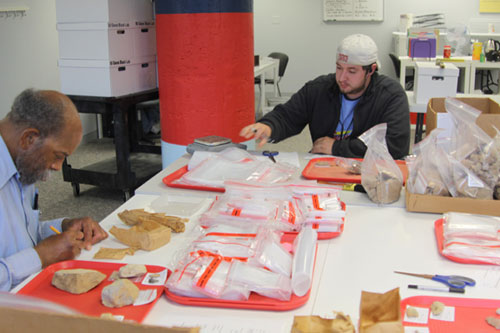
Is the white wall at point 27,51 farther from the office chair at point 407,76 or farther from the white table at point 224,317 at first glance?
the office chair at point 407,76

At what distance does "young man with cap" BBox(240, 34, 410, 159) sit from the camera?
2621mm

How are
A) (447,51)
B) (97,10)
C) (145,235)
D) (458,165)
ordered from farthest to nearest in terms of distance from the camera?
(447,51), (97,10), (458,165), (145,235)

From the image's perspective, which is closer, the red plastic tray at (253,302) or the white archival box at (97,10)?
the red plastic tray at (253,302)

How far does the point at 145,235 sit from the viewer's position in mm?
1533

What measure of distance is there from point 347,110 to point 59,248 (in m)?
1.77

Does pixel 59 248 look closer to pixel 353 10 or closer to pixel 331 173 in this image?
pixel 331 173

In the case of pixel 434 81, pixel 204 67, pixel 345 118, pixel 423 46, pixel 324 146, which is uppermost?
pixel 423 46

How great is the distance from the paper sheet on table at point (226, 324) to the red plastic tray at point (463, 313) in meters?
0.29

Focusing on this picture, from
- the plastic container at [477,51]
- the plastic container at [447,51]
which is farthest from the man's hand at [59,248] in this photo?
the plastic container at [477,51]

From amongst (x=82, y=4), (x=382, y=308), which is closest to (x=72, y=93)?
(x=82, y=4)

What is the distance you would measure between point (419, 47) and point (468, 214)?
424 centimetres

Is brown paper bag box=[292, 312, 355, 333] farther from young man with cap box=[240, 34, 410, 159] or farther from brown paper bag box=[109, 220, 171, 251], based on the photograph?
young man with cap box=[240, 34, 410, 159]

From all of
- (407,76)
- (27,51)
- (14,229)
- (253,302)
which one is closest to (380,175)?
(253,302)

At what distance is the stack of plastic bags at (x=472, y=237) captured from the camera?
1.44 meters
